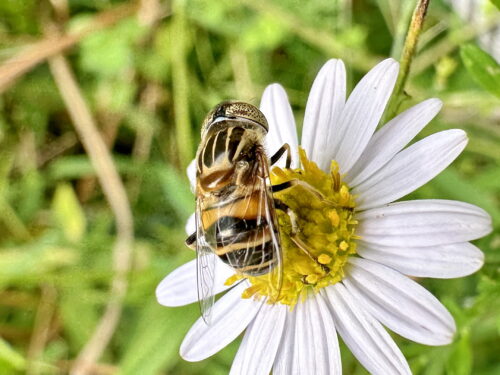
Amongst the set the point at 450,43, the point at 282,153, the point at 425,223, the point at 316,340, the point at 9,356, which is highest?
the point at 450,43

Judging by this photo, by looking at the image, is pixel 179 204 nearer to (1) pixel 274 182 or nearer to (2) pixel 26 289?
(1) pixel 274 182

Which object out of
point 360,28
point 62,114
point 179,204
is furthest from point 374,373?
point 62,114

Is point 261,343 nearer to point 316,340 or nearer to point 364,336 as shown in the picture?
point 316,340

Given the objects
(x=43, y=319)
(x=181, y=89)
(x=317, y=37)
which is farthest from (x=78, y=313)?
(x=317, y=37)

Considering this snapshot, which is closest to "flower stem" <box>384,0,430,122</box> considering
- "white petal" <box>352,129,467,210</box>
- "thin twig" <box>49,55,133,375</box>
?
"white petal" <box>352,129,467,210</box>

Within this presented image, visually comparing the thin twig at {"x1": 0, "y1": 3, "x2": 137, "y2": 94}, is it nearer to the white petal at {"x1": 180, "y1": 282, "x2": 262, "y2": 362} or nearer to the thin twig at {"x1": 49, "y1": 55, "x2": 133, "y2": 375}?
the thin twig at {"x1": 49, "y1": 55, "x2": 133, "y2": 375}

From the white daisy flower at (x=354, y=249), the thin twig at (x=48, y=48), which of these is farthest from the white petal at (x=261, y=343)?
the thin twig at (x=48, y=48)
